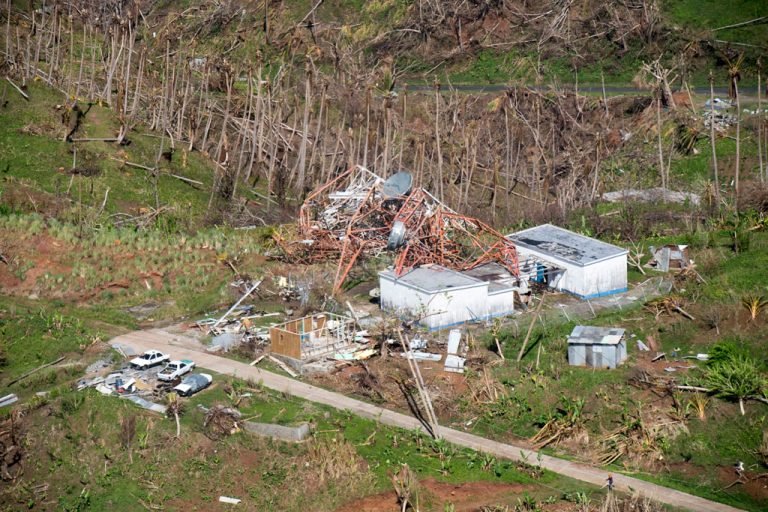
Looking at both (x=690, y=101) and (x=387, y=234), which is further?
(x=690, y=101)

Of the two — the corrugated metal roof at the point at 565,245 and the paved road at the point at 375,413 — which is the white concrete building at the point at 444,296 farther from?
the paved road at the point at 375,413

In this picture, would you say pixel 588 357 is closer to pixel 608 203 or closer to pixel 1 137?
pixel 608 203

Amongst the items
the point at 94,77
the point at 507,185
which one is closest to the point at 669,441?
the point at 507,185

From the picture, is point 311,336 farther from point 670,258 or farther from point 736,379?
point 670,258

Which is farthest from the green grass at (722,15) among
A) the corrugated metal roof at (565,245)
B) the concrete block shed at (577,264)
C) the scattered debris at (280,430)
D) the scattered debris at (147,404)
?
the scattered debris at (147,404)

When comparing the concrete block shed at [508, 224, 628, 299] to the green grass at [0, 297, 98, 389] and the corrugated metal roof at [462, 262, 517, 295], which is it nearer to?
the corrugated metal roof at [462, 262, 517, 295]

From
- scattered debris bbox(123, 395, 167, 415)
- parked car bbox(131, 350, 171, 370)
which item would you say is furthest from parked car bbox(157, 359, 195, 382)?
scattered debris bbox(123, 395, 167, 415)

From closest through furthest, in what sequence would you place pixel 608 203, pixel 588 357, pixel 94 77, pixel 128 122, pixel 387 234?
pixel 588 357 < pixel 387 234 < pixel 608 203 < pixel 128 122 < pixel 94 77
